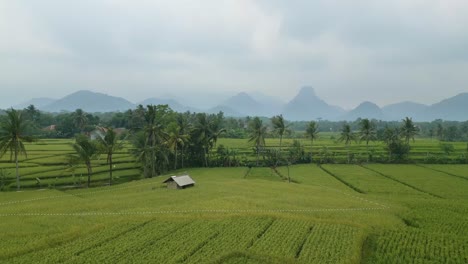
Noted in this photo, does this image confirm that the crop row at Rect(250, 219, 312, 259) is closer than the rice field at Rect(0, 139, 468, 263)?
No

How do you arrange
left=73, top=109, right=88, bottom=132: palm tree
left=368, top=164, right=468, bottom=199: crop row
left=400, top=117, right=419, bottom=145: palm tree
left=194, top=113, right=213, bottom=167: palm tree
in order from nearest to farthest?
left=368, top=164, right=468, bottom=199: crop row
left=194, top=113, right=213, bottom=167: palm tree
left=400, top=117, right=419, bottom=145: palm tree
left=73, top=109, right=88, bottom=132: palm tree

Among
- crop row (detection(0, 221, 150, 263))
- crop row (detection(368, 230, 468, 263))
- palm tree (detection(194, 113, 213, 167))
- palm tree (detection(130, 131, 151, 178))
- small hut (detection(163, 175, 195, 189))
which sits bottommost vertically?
crop row (detection(368, 230, 468, 263))

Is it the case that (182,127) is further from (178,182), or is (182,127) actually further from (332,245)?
(332,245)

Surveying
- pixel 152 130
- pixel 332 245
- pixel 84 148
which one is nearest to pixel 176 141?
pixel 152 130

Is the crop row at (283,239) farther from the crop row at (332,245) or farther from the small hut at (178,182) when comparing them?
the small hut at (178,182)

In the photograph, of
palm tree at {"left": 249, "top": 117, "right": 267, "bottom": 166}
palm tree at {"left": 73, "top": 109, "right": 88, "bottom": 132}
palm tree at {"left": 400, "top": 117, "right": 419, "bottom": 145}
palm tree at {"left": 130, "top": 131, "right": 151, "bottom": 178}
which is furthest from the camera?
palm tree at {"left": 73, "top": 109, "right": 88, "bottom": 132}

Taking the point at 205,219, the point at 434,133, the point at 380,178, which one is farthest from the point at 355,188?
the point at 434,133

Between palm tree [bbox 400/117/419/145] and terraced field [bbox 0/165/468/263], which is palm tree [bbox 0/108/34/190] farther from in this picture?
palm tree [bbox 400/117/419/145]

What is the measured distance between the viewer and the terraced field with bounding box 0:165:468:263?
21453 millimetres

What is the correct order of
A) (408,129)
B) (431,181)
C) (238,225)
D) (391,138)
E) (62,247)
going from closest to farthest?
(62,247) < (238,225) < (431,181) < (391,138) < (408,129)

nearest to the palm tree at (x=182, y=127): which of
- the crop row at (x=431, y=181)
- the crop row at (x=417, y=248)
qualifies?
the crop row at (x=431, y=181)

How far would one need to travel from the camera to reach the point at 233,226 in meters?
26.8

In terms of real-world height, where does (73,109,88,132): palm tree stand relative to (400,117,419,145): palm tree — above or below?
above

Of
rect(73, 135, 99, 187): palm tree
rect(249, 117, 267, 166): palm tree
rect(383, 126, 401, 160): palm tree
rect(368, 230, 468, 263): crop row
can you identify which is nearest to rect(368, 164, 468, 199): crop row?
rect(383, 126, 401, 160): palm tree
